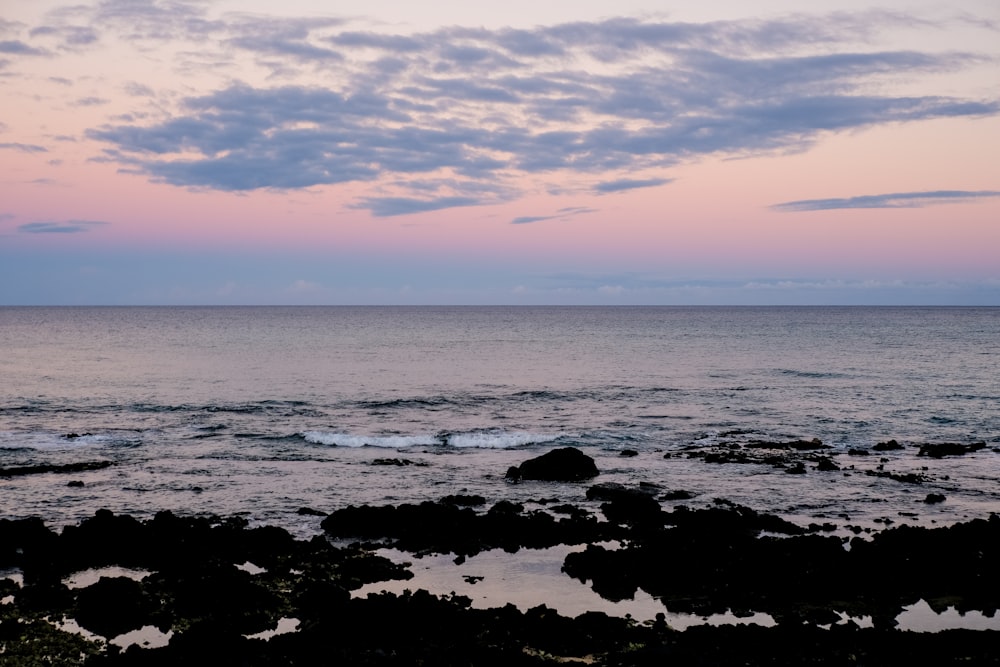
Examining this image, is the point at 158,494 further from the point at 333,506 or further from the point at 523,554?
the point at 523,554

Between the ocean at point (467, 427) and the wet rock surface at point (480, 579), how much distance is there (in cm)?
311

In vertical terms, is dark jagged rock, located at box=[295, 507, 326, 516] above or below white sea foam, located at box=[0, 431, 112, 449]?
below

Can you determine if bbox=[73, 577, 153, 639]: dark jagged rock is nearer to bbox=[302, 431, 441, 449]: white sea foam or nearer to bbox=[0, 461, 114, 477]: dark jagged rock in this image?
bbox=[0, 461, 114, 477]: dark jagged rock

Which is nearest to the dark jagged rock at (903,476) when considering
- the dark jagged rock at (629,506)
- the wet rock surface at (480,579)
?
the wet rock surface at (480,579)

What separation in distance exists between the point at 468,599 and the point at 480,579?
6.00 ft

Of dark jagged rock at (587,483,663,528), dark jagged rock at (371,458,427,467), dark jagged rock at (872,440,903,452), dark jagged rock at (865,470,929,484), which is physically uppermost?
dark jagged rock at (587,483,663,528)

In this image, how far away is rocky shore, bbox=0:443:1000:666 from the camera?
1438cm

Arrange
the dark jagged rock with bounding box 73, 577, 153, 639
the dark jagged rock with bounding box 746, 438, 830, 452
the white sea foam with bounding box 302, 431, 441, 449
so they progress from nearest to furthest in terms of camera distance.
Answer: the dark jagged rock with bounding box 73, 577, 153, 639 → the dark jagged rock with bounding box 746, 438, 830, 452 → the white sea foam with bounding box 302, 431, 441, 449

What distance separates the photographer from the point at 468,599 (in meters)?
17.1

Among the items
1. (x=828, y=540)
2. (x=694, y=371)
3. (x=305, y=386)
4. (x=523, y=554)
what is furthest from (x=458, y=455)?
(x=694, y=371)

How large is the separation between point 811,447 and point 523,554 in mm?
22620

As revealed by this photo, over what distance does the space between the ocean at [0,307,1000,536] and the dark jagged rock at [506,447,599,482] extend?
0.64 m

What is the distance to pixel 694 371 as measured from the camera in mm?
77000

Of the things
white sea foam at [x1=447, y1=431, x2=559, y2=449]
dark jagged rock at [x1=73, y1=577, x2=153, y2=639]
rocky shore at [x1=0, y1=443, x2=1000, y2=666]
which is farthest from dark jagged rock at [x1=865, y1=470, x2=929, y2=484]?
dark jagged rock at [x1=73, y1=577, x2=153, y2=639]
